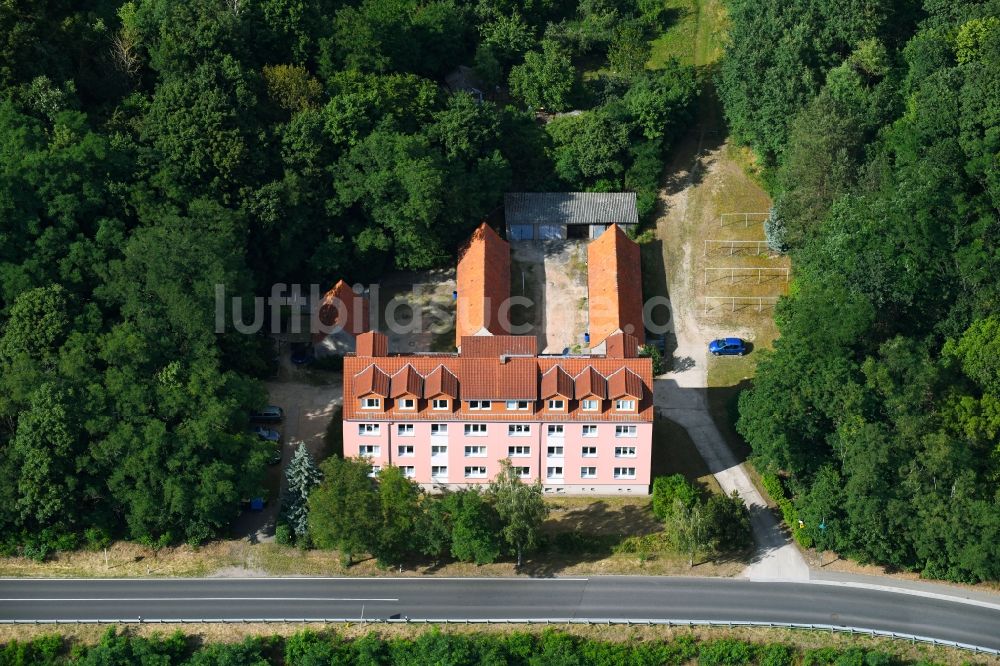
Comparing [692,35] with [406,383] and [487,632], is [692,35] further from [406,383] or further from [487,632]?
[487,632]

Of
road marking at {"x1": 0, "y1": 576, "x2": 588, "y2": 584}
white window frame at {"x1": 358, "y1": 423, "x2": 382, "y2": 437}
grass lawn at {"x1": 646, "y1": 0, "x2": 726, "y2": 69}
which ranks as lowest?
road marking at {"x1": 0, "y1": 576, "x2": 588, "y2": 584}

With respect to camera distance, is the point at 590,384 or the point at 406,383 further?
the point at 406,383

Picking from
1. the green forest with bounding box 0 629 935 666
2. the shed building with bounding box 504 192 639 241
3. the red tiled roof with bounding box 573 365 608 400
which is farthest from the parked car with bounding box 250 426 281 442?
the shed building with bounding box 504 192 639 241

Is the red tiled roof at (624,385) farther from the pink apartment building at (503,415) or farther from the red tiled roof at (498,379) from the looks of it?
the red tiled roof at (498,379)

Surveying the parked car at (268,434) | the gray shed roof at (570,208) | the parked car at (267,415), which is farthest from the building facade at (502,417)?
the gray shed roof at (570,208)

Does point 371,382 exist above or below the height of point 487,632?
above

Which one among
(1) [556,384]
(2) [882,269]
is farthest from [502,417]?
(2) [882,269]

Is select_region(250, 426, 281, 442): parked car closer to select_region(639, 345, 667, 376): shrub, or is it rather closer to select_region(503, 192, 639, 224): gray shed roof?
select_region(639, 345, 667, 376): shrub

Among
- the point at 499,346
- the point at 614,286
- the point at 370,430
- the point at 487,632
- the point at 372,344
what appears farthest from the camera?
the point at 614,286
